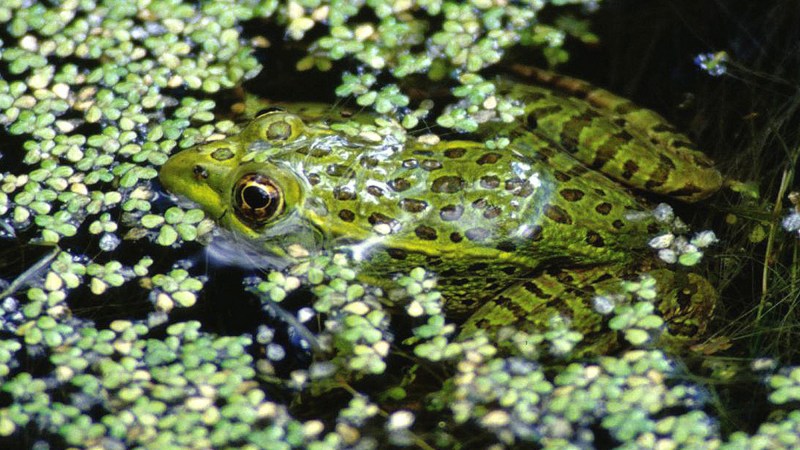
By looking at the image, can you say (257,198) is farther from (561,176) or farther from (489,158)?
(561,176)

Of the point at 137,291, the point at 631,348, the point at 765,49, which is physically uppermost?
the point at 765,49

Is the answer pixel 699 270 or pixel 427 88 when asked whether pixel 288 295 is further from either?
pixel 699 270

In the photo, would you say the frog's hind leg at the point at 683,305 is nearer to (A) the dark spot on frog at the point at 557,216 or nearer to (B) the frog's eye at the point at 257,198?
(A) the dark spot on frog at the point at 557,216

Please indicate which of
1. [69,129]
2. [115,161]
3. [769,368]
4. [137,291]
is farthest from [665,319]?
[69,129]

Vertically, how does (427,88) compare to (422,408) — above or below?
above

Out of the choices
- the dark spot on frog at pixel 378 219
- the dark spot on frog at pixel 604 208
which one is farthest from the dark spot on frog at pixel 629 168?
the dark spot on frog at pixel 378 219

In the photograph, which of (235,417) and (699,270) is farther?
(699,270)
